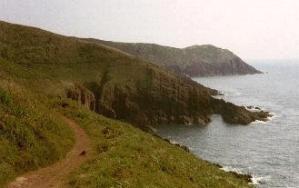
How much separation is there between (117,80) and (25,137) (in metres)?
79.6

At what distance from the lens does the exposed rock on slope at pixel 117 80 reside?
341 ft

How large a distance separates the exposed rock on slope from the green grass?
6286 cm

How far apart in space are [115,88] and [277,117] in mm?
38535

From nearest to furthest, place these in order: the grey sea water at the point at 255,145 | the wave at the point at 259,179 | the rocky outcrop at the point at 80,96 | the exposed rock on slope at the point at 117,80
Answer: the wave at the point at 259,179 → the grey sea water at the point at 255,145 → the rocky outcrop at the point at 80,96 → the exposed rock on slope at the point at 117,80

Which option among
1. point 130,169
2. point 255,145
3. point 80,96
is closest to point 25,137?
point 130,169

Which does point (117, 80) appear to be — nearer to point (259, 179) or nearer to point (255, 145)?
point (255, 145)

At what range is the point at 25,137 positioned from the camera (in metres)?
31.1

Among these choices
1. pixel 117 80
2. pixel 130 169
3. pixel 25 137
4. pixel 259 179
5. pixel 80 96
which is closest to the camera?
pixel 130 169

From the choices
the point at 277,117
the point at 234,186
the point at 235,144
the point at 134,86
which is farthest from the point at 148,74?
the point at 234,186

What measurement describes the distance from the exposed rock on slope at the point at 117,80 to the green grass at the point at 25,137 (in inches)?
2475

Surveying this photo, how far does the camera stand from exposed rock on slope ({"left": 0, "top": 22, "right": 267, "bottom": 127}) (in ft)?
341

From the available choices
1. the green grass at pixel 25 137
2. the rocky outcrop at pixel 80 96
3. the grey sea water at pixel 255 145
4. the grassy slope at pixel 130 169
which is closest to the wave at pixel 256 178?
the grey sea water at pixel 255 145

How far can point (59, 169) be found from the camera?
95.0ft

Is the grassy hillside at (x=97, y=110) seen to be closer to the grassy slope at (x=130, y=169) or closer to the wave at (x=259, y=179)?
the grassy slope at (x=130, y=169)
